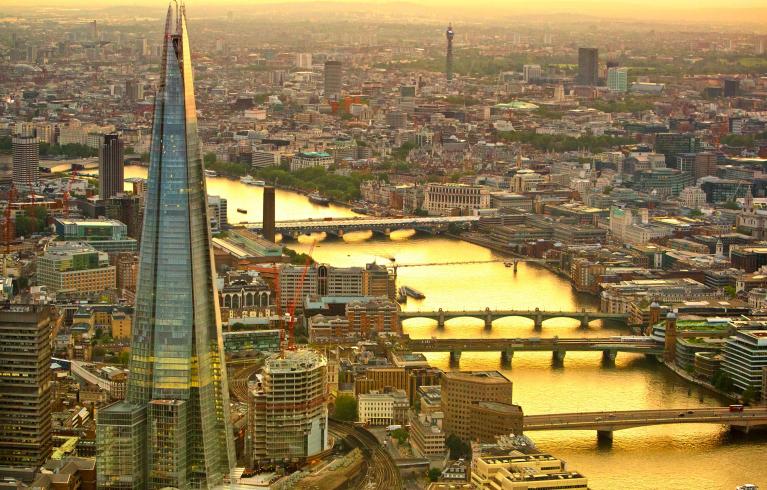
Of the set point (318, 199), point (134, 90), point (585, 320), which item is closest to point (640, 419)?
point (585, 320)

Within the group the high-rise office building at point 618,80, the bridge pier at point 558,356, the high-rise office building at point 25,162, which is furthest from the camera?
the high-rise office building at point 618,80

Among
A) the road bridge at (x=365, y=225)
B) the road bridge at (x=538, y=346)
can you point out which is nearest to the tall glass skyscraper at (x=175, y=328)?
the road bridge at (x=538, y=346)

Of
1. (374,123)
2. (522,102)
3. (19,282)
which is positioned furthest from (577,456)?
(522,102)

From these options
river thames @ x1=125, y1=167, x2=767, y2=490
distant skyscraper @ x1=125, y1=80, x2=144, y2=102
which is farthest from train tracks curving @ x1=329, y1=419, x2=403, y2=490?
distant skyscraper @ x1=125, y1=80, x2=144, y2=102

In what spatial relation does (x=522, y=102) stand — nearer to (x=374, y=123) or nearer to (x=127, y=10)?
(x=374, y=123)

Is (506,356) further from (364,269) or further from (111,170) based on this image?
(111,170)

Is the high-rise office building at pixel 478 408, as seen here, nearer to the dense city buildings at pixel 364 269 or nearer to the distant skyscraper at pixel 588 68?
A: the dense city buildings at pixel 364 269

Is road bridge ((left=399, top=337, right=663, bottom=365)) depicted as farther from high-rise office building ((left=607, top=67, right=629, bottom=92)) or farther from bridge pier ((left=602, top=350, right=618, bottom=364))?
high-rise office building ((left=607, top=67, right=629, bottom=92))
